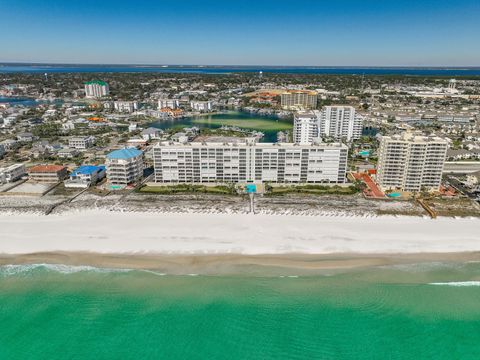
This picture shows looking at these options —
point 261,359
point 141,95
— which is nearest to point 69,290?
point 261,359

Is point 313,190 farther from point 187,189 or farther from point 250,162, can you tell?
point 187,189

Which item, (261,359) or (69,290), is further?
(69,290)

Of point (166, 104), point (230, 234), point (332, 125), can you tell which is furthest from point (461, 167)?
point (166, 104)

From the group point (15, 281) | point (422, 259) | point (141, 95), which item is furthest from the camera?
point (141, 95)

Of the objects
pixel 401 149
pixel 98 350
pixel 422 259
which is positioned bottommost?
pixel 98 350

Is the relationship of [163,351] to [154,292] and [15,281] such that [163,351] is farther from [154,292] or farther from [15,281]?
[15,281]

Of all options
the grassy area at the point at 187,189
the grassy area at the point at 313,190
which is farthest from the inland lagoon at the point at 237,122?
the grassy area at the point at 187,189

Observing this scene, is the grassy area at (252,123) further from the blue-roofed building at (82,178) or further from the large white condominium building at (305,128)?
the blue-roofed building at (82,178)
